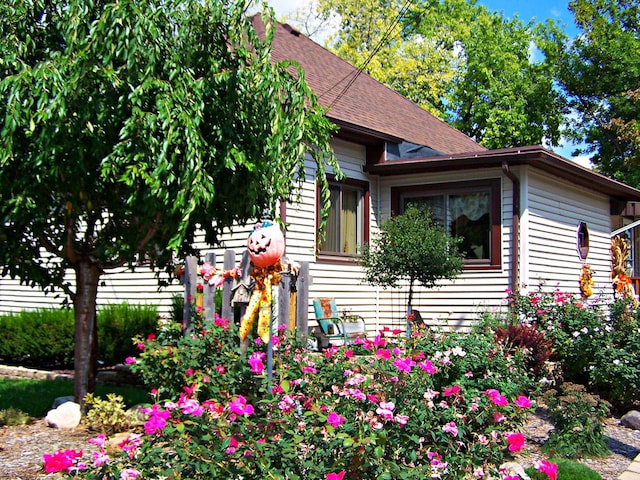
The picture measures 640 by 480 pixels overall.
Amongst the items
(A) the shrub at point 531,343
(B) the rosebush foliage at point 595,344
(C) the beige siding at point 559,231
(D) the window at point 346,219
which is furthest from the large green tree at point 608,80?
(A) the shrub at point 531,343

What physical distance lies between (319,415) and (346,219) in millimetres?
8973

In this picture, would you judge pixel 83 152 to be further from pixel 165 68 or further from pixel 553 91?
pixel 553 91

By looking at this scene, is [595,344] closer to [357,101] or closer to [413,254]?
[413,254]

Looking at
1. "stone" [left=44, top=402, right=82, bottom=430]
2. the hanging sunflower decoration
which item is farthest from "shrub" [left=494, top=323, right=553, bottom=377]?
the hanging sunflower decoration

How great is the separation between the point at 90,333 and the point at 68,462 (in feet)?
14.4

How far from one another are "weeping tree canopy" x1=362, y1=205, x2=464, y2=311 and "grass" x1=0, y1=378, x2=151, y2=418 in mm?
4401

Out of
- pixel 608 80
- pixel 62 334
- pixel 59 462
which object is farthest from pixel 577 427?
pixel 608 80

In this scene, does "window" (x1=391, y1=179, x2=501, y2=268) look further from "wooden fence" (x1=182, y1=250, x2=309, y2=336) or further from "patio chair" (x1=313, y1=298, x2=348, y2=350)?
"wooden fence" (x1=182, y1=250, x2=309, y2=336)

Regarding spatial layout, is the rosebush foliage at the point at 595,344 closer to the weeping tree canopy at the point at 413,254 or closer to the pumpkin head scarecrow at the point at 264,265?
the weeping tree canopy at the point at 413,254

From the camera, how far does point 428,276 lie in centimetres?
1102

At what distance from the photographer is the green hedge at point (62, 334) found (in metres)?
10.1

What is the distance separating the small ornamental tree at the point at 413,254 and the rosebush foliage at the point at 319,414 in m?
4.58

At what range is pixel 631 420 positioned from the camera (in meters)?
7.36

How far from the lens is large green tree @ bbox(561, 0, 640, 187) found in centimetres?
2289
